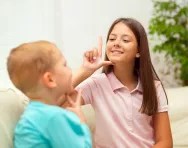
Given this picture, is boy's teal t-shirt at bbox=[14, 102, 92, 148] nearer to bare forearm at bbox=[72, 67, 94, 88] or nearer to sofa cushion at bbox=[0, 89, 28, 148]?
sofa cushion at bbox=[0, 89, 28, 148]

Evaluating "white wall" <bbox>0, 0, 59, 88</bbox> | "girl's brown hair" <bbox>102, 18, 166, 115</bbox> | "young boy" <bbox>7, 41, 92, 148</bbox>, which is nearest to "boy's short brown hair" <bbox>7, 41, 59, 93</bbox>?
"young boy" <bbox>7, 41, 92, 148</bbox>

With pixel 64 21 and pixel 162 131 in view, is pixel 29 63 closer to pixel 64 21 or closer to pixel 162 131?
pixel 162 131

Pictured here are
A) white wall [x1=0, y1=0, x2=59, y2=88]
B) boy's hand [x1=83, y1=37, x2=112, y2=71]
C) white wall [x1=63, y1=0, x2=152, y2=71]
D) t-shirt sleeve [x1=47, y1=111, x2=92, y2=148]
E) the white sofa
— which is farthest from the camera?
white wall [x1=63, y1=0, x2=152, y2=71]

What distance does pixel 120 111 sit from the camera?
153 centimetres

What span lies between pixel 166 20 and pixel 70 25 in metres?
0.77

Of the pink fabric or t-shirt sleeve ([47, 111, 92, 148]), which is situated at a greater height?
t-shirt sleeve ([47, 111, 92, 148])

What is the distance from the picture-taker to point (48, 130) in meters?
1.05

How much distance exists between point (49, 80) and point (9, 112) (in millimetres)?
210

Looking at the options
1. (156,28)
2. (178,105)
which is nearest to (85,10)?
(156,28)

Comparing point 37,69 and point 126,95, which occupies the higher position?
point 37,69

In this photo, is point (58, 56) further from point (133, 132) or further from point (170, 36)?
point (170, 36)

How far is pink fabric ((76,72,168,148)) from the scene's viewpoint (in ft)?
4.97

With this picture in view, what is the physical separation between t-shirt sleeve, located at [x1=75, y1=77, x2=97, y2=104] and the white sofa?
0.28 metres

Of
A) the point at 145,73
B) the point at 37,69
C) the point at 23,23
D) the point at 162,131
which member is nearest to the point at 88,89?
the point at 145,73
